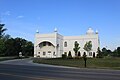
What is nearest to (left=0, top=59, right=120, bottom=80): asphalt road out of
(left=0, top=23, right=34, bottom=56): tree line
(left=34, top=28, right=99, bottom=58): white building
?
(left=34, top=28, right=99, bottom=58): white building

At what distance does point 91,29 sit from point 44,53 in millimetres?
24057

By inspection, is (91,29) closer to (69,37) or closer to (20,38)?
(69,37)

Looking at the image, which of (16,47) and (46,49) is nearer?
(46,49)

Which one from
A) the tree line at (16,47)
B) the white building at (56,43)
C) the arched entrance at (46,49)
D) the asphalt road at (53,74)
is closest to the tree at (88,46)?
the white building at (56,43)

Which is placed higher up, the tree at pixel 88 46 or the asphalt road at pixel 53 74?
the tree at pixel 88 46

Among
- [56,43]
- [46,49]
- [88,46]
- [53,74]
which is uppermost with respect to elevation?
[56,43]

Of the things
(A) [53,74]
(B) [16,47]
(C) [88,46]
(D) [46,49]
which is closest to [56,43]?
(D) [46,49]

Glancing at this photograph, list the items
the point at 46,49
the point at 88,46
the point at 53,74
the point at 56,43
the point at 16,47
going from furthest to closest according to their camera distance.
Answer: the point at 16,47, the point at 46,49, the point at 56,43, the point at 88,46, the point at 53,74

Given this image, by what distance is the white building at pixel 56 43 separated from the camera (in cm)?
9869

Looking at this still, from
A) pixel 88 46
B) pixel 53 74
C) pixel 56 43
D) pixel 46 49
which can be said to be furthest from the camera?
pixel 46 49

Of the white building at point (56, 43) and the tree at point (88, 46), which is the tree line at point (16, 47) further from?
the tree at point (88, 46)

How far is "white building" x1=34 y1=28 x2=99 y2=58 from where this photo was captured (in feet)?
324

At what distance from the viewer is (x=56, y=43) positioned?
97.4 m

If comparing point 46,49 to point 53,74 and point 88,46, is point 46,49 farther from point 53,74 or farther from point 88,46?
point 53,74
